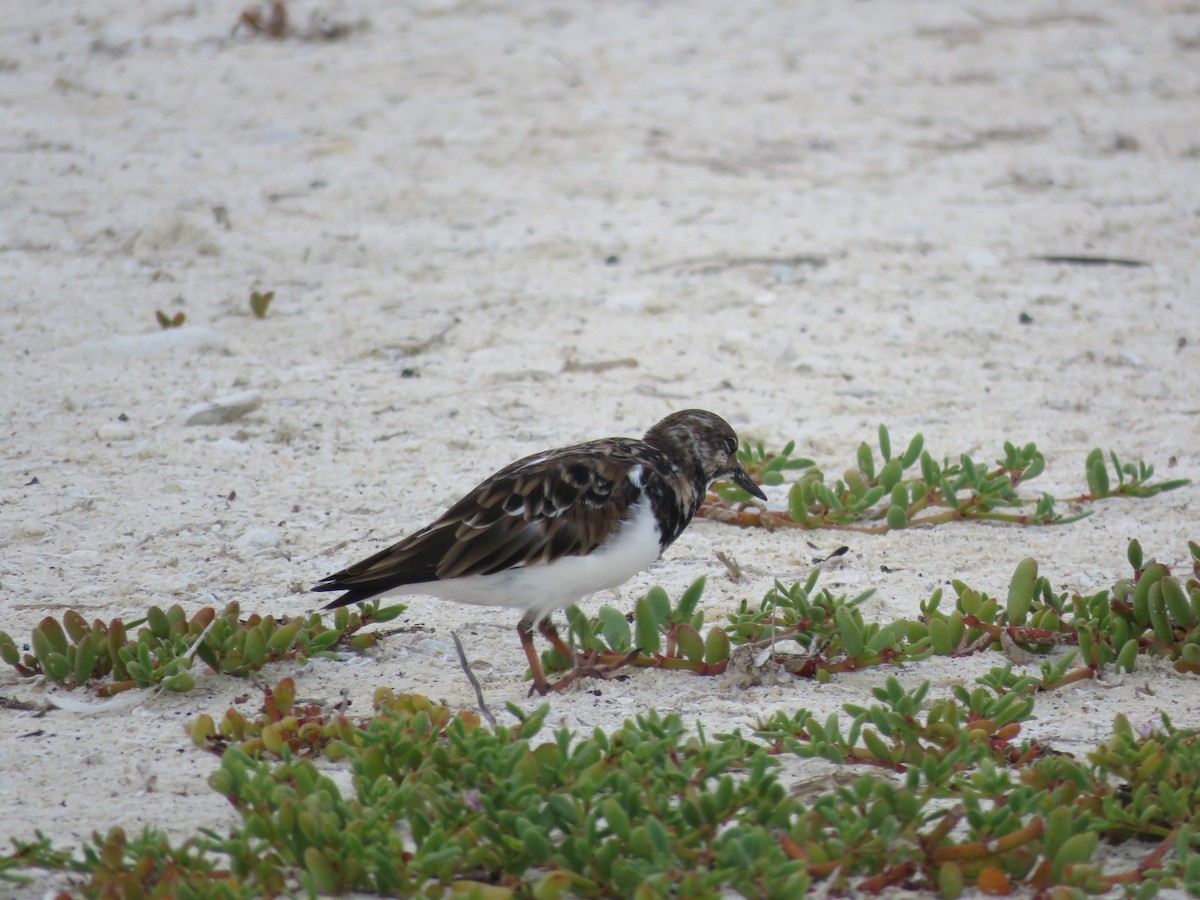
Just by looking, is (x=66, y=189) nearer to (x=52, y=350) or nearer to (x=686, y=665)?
(x=52, y=350)

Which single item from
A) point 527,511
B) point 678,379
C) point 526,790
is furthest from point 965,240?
point 526,790

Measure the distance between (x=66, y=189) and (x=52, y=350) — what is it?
1.62 m

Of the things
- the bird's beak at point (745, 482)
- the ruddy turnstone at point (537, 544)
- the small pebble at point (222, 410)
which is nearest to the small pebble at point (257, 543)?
the ruddy turnstone at point (537, 544)

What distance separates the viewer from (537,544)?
3625mm

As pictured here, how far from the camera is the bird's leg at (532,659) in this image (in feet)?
11.6

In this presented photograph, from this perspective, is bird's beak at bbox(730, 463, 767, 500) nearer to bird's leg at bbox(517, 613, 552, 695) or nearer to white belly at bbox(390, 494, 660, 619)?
white belly at bbox(390, 494, 660, 619)

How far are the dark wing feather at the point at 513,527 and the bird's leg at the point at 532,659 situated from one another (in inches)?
6.7

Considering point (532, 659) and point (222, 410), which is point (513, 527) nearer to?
point (532, 659)

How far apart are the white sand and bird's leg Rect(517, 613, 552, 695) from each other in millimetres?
67

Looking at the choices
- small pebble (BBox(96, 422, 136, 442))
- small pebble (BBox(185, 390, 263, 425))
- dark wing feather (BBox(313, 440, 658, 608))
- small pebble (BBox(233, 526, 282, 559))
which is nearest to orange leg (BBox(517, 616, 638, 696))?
dark wing feather (BBox(313, 440, 658, 608))

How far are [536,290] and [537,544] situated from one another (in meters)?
2.78

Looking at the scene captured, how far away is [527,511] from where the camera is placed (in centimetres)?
367

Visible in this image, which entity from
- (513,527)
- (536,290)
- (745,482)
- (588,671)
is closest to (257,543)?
(513,527)

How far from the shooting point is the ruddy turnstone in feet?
11.7
